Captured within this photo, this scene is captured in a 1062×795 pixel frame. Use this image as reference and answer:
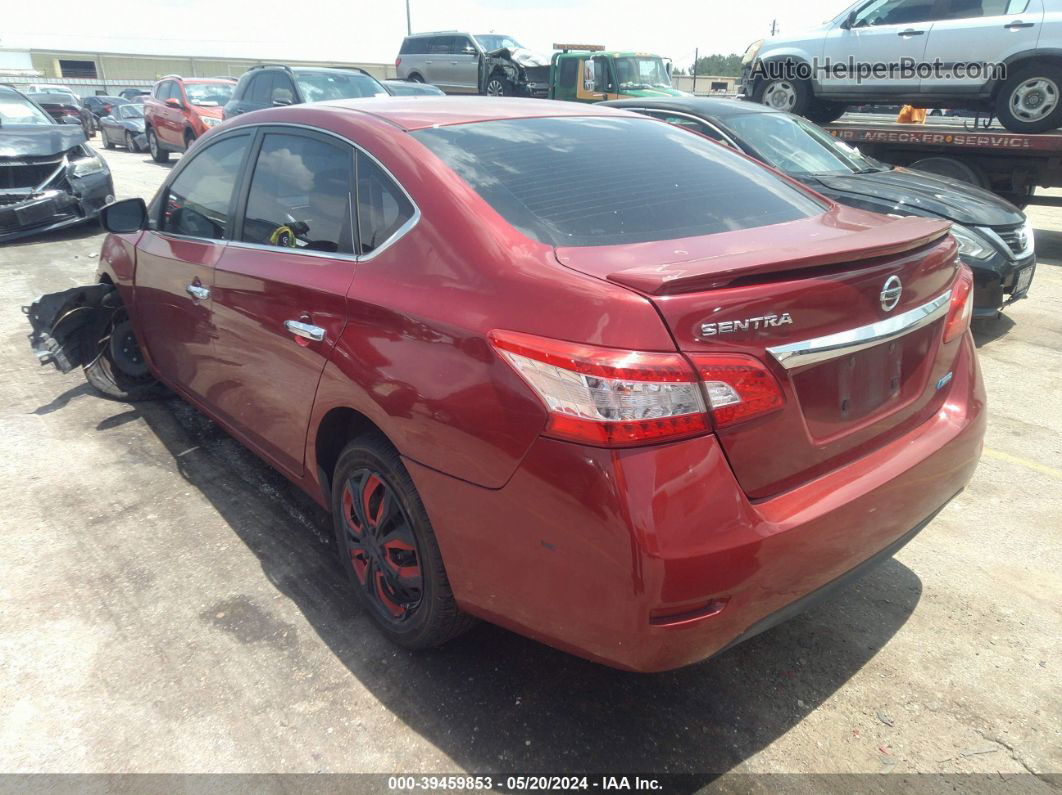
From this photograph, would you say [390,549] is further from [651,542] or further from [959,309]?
[959,309]

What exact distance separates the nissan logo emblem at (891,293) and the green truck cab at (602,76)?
14629mm

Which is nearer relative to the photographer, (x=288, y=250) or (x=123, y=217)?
(x=288, y=250)

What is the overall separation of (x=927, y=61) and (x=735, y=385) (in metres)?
9.51

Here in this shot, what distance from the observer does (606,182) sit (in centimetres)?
254

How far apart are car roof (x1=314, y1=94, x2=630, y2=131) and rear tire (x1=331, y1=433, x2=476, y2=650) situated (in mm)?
1150

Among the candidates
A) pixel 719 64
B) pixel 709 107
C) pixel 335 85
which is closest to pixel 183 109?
pixel 335 85

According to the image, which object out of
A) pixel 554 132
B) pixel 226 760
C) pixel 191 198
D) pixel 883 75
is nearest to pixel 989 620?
pixel 554 132

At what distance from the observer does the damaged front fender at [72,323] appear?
4152 millimetres

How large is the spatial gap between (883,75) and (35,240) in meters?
10.7

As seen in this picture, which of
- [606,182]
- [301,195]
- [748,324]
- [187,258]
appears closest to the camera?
[748,324]

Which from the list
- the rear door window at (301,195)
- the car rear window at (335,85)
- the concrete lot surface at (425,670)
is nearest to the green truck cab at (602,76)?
the car rear window at (335,85)

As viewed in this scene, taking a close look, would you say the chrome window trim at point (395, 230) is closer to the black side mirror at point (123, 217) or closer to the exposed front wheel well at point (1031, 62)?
the black side mirror at point (123, 217)

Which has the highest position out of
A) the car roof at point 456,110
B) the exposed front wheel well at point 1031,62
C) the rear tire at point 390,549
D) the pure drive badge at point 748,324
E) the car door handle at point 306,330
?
the exposed front wheel well at point 1031,62

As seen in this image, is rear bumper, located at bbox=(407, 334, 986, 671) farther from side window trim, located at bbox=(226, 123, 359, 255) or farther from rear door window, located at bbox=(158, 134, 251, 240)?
rear door window, located at bbox=(158, 134, 251, 240)
